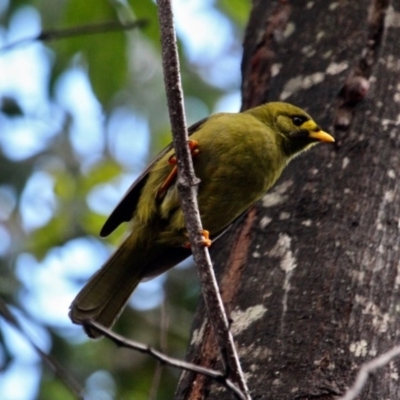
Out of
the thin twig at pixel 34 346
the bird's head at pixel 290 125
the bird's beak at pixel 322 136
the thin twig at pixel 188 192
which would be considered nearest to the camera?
the thin twig at pixel 34 346

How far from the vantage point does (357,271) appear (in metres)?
3.04

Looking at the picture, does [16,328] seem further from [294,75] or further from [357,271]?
[294,75]

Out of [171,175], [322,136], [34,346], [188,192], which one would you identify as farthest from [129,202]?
[34,346]

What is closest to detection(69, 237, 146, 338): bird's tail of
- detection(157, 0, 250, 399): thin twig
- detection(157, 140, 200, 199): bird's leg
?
detection(157, 140, 200, 199): bird's leg

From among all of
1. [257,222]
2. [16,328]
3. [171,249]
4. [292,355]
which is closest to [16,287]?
[171,249]

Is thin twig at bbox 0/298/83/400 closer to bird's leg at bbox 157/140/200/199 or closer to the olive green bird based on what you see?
the olive green bird

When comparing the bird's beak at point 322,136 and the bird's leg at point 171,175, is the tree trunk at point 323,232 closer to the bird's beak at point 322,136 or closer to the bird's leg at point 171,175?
the bird's beak at point 322,136

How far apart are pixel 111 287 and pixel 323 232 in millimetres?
1107

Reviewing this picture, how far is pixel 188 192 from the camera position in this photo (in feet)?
8.65

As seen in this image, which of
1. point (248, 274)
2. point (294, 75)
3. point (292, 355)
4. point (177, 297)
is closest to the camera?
point (292, 355)

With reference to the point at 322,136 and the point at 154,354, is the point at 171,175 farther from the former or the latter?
the point at 154,354

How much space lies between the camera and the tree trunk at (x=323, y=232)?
284 centimetres

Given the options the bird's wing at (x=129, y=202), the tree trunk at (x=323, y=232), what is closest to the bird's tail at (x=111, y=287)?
the bird's wing at (x=129, y=202)

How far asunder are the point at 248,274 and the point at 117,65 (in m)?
1.30
